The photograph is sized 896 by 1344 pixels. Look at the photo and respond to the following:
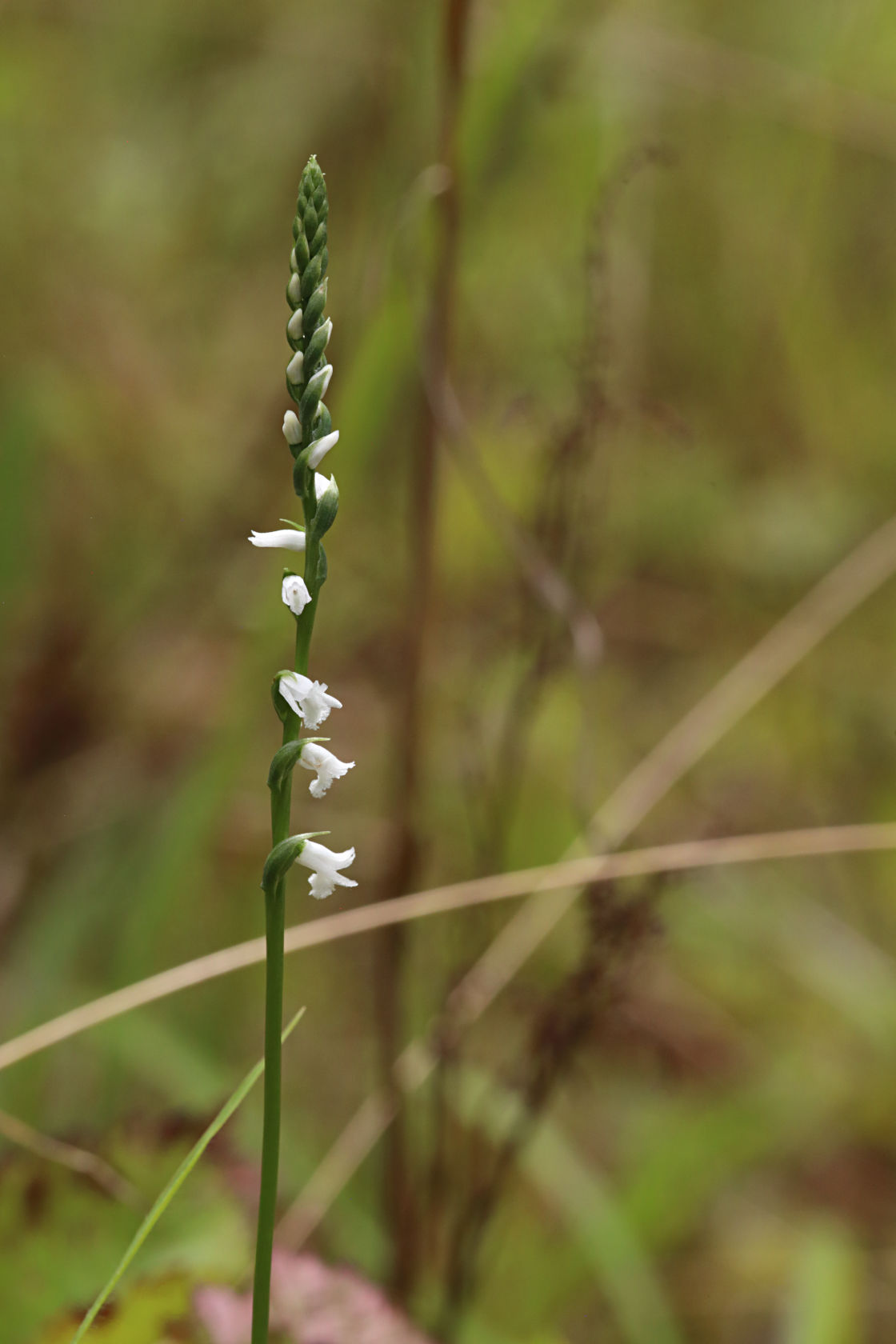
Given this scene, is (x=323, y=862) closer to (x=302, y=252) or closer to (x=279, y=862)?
(x=279, y=862)

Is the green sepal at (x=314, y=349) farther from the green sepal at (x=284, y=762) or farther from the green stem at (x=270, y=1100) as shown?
the green stem at (x=270, y=1100)

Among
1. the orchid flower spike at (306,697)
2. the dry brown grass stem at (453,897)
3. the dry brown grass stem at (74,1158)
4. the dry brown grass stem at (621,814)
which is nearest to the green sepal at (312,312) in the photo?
the orchid flower spike at (306,697)

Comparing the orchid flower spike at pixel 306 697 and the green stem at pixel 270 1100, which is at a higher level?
the orchid flower spike at pixel 306 697

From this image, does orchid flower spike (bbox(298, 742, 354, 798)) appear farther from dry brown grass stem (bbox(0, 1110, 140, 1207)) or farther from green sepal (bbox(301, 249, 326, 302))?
dry brown grass stem (bbox(0, 1110, 140, 1207))

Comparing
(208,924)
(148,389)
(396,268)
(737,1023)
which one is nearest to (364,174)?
(148,389)

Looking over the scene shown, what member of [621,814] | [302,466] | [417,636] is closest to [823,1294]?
[621,814]
